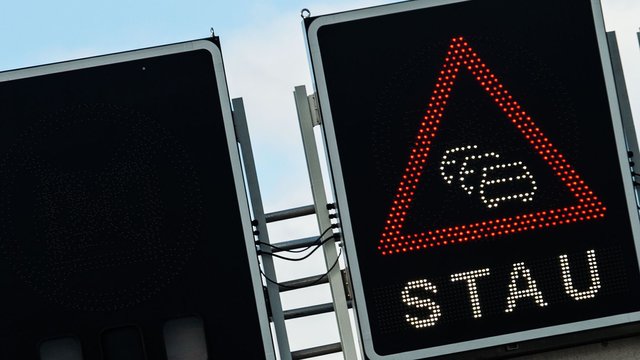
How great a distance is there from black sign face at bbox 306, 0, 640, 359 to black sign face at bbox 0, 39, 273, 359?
1.53 ft

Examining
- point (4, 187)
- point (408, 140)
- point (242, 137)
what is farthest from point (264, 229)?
point (4, 187)

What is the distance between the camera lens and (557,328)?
491cm

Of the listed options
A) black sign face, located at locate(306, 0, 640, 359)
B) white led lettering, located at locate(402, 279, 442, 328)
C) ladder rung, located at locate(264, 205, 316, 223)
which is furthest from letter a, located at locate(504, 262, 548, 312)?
ladder rung, located at locate(264, 205, 316, 223)

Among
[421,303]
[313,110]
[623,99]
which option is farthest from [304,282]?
[623,99]

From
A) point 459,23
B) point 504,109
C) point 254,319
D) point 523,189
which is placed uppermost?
point 459,23

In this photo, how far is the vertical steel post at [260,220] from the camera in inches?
197

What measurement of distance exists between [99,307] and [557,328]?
1.82m

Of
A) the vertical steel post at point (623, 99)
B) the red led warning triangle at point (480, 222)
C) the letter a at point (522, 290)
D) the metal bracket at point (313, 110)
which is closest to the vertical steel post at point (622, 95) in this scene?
the vertical steel post at point (623, 99)

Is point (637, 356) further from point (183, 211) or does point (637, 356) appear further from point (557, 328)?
point (183, 211)

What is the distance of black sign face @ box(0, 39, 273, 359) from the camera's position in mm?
4766

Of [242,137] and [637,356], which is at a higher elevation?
[242,137]

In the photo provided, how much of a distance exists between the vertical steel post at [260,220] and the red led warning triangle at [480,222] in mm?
504

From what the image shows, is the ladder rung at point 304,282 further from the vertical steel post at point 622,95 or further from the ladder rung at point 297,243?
the vertical steel post at point 622,95

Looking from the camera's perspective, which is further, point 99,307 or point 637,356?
point 637,356
